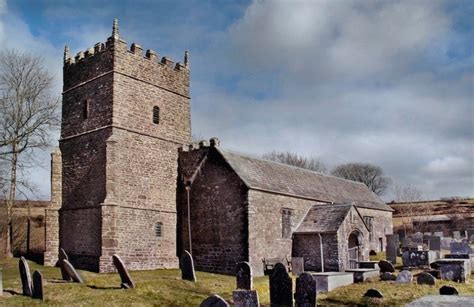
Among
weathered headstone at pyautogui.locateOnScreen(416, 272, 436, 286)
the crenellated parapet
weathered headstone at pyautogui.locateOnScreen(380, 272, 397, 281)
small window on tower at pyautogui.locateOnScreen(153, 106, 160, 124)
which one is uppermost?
the crenellated parapet

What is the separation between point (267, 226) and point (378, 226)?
1862 cm

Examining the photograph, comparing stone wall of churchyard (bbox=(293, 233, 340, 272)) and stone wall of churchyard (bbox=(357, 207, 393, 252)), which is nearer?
stone wall of churchyard (bbox=(293, 233, 340, 272))

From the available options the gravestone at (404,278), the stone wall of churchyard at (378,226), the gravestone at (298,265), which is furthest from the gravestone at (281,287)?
the stone wall of churchyard at (378,226)

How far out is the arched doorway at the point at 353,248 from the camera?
26.5m

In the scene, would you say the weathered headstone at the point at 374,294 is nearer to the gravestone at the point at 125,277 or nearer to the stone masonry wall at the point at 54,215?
the gravestone at the point at 125,277

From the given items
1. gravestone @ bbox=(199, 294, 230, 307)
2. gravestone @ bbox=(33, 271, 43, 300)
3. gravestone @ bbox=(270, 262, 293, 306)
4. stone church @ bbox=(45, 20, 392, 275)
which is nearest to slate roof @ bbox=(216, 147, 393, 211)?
stone church @ bbox=(45, 20, 392, 275)

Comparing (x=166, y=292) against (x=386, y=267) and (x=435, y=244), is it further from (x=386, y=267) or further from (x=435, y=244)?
(x=435, y=244)

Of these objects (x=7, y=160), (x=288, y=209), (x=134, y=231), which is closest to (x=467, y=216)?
(x=288, y=209)

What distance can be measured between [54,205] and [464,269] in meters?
22.1

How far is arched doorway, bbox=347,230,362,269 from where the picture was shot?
87.0 feet

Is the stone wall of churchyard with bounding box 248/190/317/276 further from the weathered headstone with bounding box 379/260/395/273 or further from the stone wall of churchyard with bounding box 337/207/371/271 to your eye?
the weathered headstone with bounding box 379/260/395/273

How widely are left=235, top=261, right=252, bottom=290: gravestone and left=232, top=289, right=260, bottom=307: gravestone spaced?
4958 millimetres

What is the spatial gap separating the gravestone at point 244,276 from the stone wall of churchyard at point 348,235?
11139 millimetres

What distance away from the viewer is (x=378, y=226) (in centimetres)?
4134
